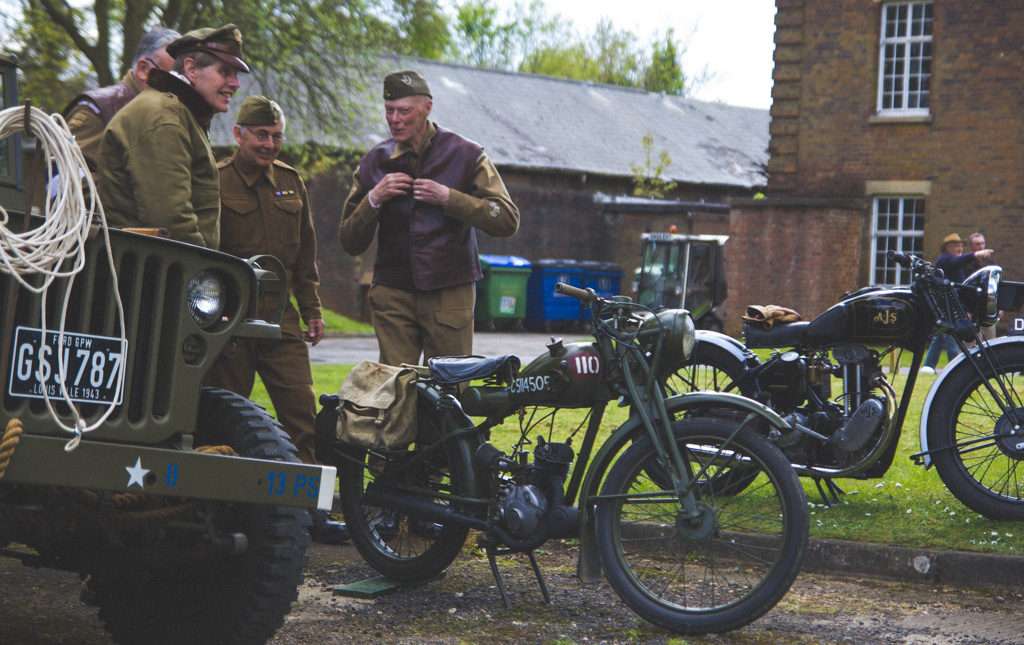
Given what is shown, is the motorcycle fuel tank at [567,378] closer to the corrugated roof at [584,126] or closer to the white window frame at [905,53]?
the white window frame at [905,53]

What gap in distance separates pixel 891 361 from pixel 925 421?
54cm

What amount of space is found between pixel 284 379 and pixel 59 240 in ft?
10.2

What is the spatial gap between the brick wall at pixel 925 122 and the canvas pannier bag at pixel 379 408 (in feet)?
71.4

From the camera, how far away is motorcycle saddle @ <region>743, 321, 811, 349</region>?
7.59 m

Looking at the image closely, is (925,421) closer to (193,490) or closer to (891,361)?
(891,361)

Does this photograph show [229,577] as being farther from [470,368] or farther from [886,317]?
[886,317]

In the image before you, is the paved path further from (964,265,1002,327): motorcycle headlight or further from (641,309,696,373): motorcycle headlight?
(641,309,696,373): motorcycle headlight

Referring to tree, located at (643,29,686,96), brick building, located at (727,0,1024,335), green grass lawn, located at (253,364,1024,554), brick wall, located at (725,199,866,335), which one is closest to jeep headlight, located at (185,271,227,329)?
green grass lawn, located at (253,364,1024,554)

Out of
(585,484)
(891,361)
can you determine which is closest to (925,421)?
(891,361)

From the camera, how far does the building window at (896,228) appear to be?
27359 millimetres

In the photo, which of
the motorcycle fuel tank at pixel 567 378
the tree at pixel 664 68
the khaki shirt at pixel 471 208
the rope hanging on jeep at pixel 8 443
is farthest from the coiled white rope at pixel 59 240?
the tree at pixel 664 68

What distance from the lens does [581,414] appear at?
6.54 m

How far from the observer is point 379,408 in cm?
631

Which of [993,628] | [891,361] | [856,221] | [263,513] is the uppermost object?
[856,221]
